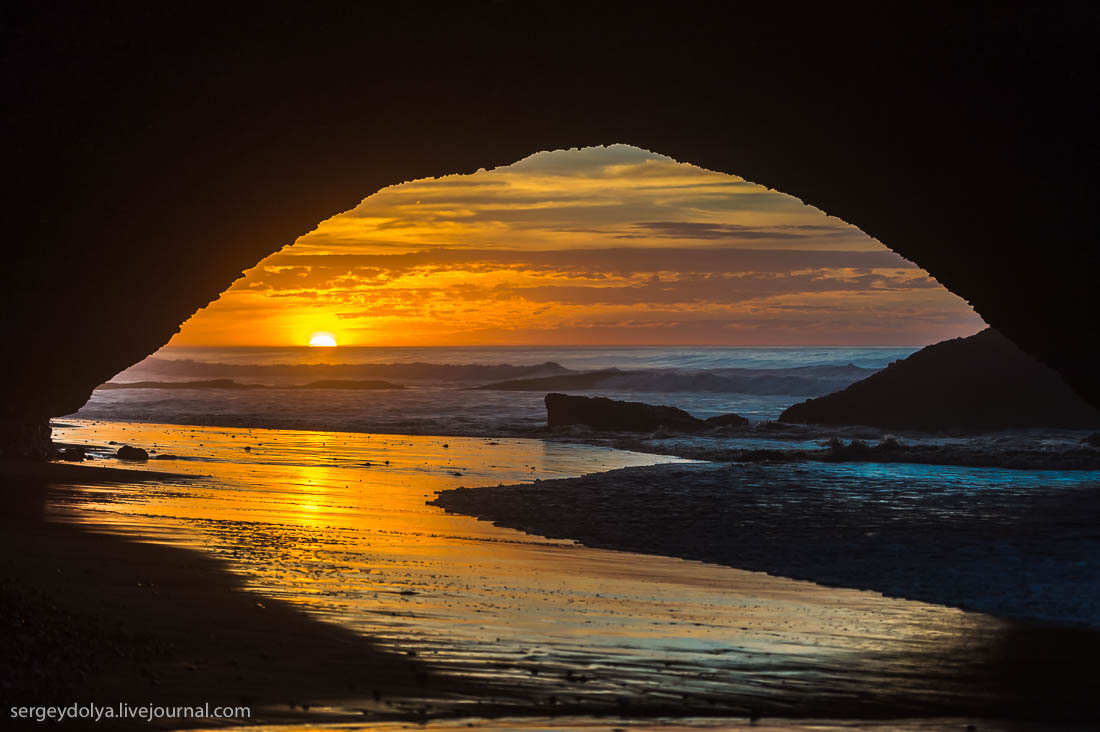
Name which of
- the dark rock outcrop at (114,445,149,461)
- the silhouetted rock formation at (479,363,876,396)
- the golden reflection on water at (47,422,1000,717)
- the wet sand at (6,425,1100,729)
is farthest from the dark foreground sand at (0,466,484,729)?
the silhouetted rock formation at (479,363,876,396)

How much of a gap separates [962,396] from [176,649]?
22.3 meters

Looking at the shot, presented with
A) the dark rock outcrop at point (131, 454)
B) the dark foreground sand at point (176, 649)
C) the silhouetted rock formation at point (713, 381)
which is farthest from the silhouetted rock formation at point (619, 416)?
the silhouetted rock formation at point (713, 381)

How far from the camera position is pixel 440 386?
219 ft

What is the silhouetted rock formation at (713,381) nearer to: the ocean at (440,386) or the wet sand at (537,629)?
the ocean at (440,386)

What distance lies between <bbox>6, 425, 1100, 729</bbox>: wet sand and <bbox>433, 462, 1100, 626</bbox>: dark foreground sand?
560mm

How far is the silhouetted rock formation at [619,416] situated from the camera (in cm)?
2498

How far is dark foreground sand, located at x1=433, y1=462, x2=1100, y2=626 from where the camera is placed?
8516mm

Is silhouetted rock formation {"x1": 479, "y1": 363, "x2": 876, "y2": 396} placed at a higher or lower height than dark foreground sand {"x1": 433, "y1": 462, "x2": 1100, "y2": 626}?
Result: higher

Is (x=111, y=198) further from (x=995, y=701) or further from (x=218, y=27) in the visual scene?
(x=995, y=701)

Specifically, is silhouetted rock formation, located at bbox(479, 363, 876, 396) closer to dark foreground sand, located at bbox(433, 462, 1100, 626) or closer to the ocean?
the ocean

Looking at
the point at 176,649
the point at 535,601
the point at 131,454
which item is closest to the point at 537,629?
the point at 535,601

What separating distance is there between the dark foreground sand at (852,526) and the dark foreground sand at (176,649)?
14.6ft

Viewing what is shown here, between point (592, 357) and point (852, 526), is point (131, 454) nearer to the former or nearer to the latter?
point (852, 526)

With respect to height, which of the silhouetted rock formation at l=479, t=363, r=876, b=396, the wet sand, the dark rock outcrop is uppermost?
the silhouetted rock formation at l=479, t=363, r=876, b=396
